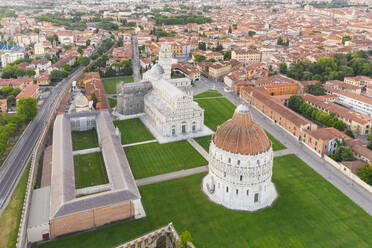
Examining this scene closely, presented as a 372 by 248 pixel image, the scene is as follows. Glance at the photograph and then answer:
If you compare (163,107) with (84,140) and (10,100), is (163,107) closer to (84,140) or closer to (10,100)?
(84,140)

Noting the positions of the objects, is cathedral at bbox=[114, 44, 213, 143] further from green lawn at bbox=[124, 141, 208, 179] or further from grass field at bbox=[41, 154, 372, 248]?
grass field at bbox=[41, 154, 372, 248]

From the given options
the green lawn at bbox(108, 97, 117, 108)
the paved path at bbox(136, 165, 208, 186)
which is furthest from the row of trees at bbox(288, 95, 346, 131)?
the green lawn at bbox(108, 97, 117, 108)

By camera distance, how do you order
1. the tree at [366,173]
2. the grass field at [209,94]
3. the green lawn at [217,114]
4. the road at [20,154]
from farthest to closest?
the grass field at [209,94], the green lawn at [217,114], the road at [20,154], the tree at [366,173]

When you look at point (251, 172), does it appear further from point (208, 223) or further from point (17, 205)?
point (17, 205)

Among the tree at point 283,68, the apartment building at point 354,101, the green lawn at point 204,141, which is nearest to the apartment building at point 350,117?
the apartment building at point 354,101

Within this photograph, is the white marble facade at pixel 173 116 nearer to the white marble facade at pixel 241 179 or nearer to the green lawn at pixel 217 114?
the green lawn at pixel 217 114
